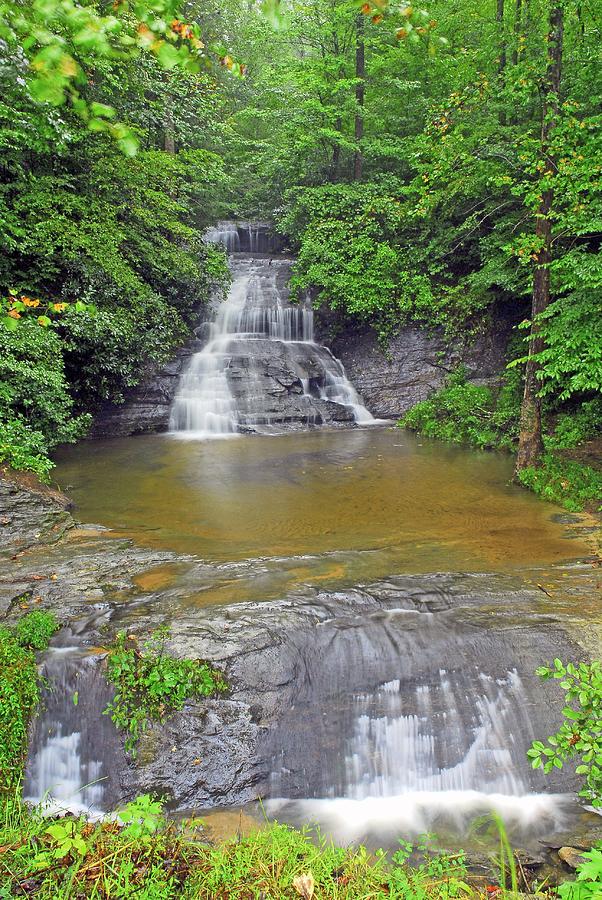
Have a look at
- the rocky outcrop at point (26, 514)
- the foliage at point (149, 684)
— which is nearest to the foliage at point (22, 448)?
the rocky outcrop at point (26, 514)

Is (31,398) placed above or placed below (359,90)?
below

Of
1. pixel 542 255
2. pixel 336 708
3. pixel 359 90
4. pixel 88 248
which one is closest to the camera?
pixel 336 708

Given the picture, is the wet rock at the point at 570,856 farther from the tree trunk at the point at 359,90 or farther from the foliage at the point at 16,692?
the tree trunk at the point at 359,90

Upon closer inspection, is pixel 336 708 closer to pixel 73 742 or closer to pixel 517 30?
pixel 73 742

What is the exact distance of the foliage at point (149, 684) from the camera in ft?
12.4

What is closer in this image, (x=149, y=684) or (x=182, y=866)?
(x=182, y=866)

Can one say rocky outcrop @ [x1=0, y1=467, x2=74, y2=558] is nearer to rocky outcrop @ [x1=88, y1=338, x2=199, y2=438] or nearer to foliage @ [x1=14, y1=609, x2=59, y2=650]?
foliage @ [x1=14, y1=609, x2=59, y2=650]

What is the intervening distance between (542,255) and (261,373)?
28.0ft

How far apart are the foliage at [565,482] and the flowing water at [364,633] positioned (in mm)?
367

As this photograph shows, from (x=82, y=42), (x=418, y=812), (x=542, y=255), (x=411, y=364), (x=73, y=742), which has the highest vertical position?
(x=542, y=255)

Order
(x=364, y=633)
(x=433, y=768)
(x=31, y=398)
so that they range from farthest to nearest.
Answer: (x=31, y=398)
(x=364, y=633)
(x=433, y=768)

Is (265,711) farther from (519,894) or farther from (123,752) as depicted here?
(519,894)

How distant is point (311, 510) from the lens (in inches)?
294

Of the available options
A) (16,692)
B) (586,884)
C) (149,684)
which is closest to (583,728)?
(586,884)
